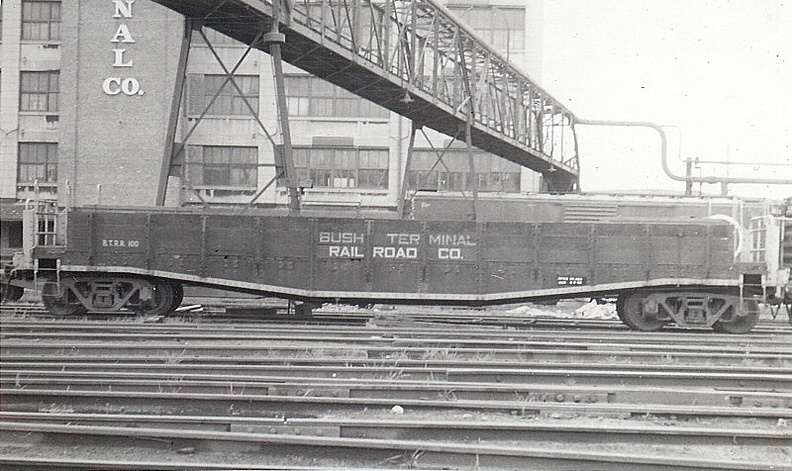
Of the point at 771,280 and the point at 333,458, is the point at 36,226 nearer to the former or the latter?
the point at 333,458

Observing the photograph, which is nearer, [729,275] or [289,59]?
[729,275]

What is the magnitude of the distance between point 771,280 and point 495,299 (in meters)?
5.25

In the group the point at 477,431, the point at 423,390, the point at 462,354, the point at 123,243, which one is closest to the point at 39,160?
the point at 123,243

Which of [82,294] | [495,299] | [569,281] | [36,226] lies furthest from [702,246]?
[36,226]

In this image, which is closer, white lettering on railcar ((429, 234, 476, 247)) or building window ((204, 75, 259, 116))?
white lettering on railcar ((429, 234, 476, 247))

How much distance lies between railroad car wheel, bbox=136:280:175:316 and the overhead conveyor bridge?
529 centimetres

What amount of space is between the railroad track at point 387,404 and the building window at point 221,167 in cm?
1729

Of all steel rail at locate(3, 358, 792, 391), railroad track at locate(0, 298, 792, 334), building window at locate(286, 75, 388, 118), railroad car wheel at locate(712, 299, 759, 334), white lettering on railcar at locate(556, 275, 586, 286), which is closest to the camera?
steel rail at locate(3, 358, 792, 391)

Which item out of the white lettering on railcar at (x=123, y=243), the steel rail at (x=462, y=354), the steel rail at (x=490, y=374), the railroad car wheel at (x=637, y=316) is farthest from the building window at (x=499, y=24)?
the steel rail at (x=490, y=374)

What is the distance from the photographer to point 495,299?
39.3 feet

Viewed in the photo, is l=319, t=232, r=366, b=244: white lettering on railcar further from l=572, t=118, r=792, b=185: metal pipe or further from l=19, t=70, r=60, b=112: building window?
A: l=19, t=70, r=60, b=112: building window

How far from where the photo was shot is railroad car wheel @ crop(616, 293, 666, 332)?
38.3 feet

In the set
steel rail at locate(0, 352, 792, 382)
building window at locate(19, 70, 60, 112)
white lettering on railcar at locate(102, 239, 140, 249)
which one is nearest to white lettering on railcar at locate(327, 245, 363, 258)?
white lettering on railcar at locate(102, 239, 140, 249)

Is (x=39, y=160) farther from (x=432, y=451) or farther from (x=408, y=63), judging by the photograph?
(x=432, y=451)
